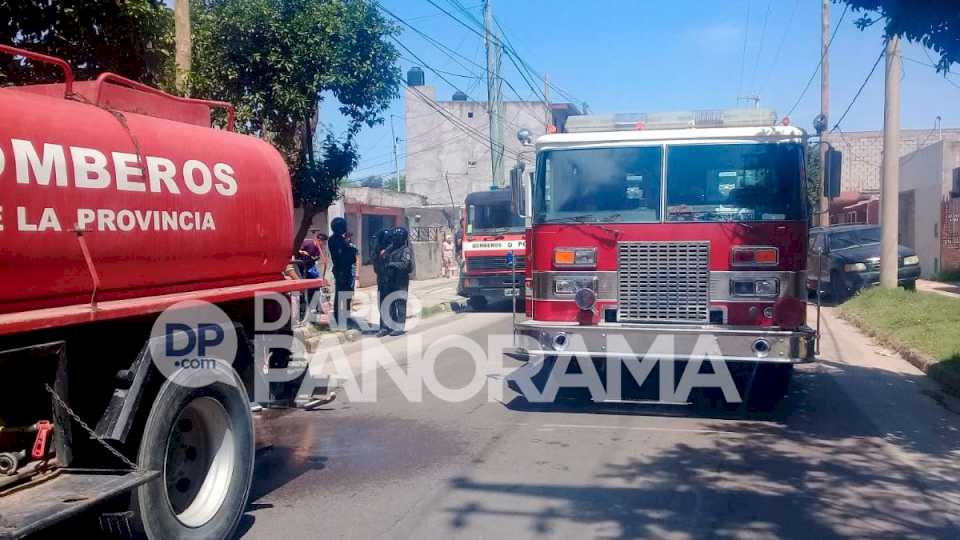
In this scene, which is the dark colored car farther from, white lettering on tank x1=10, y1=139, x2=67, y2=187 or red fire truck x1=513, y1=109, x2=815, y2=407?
white lettering on tank x1=10, y1=139, x2=67, y2=187

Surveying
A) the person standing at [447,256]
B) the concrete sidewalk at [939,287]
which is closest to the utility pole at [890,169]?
the concrete sidewalk at [939,287]

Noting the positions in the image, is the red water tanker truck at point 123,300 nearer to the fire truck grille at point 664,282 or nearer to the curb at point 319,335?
the fire truck grille at point 664,282

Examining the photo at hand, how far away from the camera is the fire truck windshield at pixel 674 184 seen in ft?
26.0

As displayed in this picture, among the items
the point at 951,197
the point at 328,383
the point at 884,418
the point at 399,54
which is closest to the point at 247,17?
the point at 399,54

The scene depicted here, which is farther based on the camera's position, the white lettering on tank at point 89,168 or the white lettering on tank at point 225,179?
the white lettering on tank at point 225,179

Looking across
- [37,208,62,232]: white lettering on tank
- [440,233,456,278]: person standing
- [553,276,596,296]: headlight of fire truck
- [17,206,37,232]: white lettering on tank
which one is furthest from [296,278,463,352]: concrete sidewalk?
[17,206,37,232]: white lettering on tank

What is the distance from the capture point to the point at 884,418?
324 inches

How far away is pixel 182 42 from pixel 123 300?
5.95 m

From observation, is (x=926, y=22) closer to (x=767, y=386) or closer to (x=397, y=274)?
Answer: (x=767, y=386)

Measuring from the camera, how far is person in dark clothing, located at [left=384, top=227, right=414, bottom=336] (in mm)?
14125

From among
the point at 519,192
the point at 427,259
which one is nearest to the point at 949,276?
the point at 427,259

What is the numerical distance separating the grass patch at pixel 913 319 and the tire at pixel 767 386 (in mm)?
2922

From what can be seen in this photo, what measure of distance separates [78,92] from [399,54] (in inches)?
310

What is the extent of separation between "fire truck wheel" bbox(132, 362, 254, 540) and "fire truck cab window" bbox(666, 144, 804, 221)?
4.59 m
